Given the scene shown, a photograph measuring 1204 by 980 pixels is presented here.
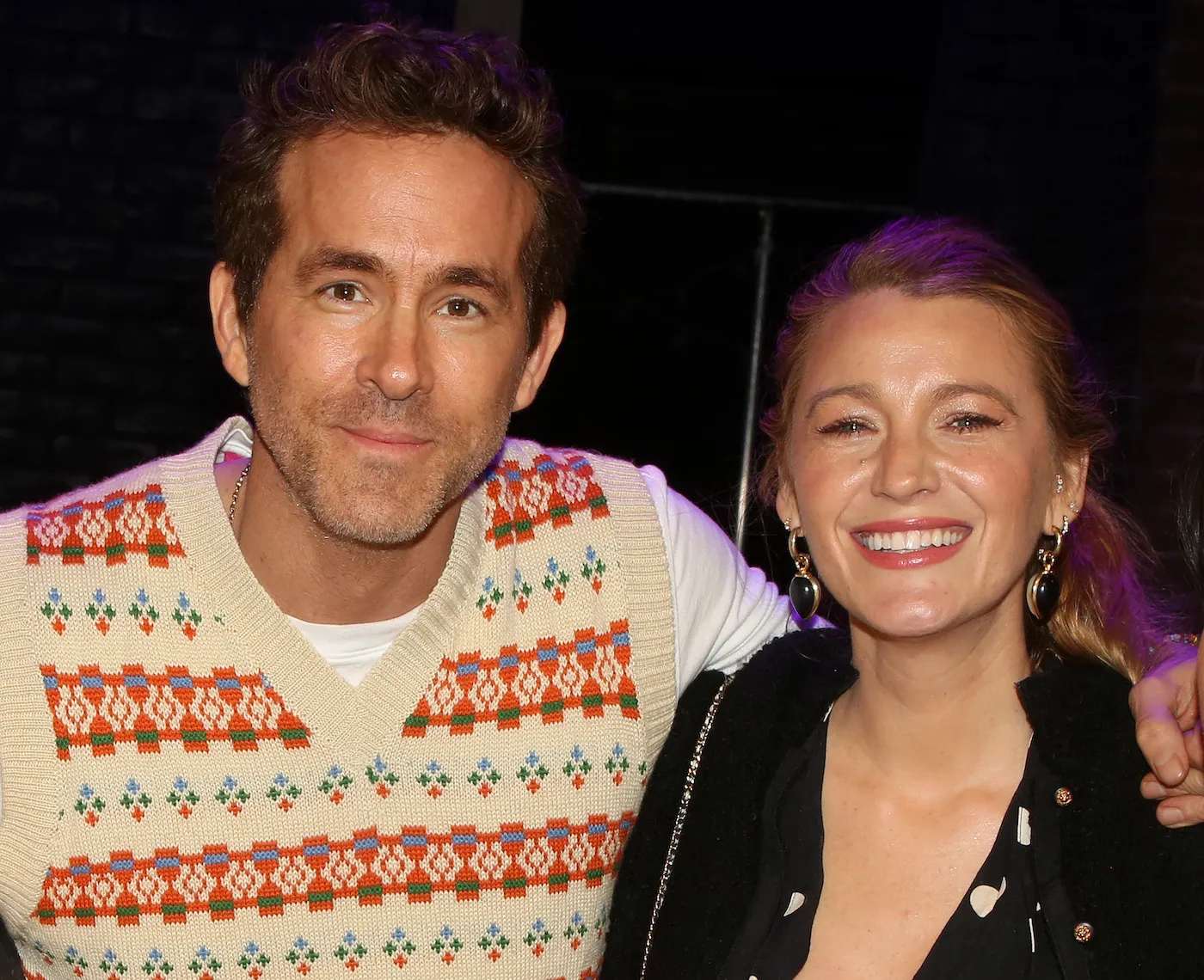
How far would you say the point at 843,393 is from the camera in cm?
197

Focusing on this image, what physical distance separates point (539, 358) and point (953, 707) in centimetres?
81

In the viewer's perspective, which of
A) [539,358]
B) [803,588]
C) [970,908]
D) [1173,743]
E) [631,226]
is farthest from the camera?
[631,226]

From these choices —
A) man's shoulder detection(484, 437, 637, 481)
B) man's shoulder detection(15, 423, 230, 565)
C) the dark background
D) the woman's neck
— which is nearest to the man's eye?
man's shoulder detection(484, 437, 637, 481)

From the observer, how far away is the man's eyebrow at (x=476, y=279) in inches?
75.4

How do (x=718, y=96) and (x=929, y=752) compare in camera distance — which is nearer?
(x=929, y=752)

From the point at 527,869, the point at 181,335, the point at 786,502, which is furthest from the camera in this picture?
the point at 181,335

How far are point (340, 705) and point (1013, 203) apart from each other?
3.03m

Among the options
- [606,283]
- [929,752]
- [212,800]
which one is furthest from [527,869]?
[606,283]

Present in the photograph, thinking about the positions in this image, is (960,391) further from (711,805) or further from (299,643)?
(299,643)

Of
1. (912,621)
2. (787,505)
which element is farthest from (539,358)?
(912,621)

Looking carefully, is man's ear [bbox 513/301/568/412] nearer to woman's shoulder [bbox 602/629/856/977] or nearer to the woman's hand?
woman's shoulder [bbox 602/629/856/977]

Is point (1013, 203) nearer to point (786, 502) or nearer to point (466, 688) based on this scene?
point (786, 502)

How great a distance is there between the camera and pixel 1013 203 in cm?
423

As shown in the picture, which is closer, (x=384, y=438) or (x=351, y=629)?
(x=384, y=438)
